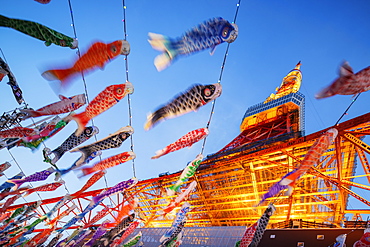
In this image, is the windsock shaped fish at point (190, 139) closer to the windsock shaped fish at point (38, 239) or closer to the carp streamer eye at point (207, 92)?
the carp streamer eye at point (207, 92)

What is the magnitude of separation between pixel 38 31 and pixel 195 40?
3.74m

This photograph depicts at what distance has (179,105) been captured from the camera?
7.19m

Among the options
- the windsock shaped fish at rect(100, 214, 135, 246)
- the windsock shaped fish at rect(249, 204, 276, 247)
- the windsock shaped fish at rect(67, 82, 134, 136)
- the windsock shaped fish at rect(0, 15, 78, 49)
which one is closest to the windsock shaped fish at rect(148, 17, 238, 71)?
the windsock shaped fish at rect(67, 82, 134, 136)

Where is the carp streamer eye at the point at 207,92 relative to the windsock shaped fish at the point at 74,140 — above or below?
above

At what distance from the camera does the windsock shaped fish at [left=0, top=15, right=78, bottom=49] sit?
19.5 feet

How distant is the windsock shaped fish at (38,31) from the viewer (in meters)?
5.94

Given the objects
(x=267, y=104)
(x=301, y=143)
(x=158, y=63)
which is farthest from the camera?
(x=267, y=104)

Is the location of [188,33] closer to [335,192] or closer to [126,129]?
[126,129]

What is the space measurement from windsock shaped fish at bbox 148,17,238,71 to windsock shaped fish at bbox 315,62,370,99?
8.19 ft

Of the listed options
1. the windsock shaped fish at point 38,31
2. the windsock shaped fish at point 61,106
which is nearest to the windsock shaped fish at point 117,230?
the windsock shaped fish at point 61,106

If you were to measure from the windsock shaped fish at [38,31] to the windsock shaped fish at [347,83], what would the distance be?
6340 mm

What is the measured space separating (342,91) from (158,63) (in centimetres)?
429

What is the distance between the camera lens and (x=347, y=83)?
5.80m

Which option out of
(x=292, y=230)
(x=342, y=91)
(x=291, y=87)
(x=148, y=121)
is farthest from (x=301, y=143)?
(x=291, y=87)
